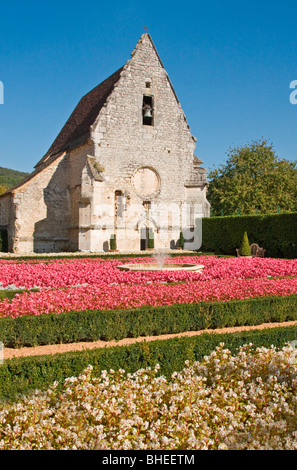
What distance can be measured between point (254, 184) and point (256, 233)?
1860cm

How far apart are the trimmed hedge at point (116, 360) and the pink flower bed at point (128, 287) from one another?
217 centimetres

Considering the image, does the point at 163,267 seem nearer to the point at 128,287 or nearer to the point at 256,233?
the point at 128,287

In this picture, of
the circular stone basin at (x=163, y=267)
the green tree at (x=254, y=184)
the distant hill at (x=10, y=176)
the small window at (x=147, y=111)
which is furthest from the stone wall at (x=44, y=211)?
the distant hill at (x=10, y=176)

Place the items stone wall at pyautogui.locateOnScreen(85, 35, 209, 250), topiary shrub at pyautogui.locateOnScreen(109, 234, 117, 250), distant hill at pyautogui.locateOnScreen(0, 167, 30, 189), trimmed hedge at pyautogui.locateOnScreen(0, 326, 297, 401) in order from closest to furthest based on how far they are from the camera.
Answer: trimmed hedge at pyautogui.locateOnScreen(0, 326, 297, 401) < topiary shrub at pyautogui.locateOnScreen(109, 234, 117, 250) < stone wall at pyautogui.locateOnScreen(85, 35, 209, 250) < distant hill at pyautogui.locateOnScreen(0, 167, 30, 189)

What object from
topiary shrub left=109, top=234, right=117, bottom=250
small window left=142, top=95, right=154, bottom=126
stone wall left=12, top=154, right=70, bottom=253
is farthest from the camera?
small window left=142, top=95, right=154, bottom=126

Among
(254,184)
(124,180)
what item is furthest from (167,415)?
(254,184)

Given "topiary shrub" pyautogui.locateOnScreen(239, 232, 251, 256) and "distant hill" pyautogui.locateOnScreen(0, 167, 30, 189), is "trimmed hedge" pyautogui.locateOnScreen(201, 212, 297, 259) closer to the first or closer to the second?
"topiary shrub" pyautogui.locateOnScreen(239, 232, 251, 256)

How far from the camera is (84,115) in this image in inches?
1045

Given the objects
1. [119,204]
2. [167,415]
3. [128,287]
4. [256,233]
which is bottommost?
[167,415]

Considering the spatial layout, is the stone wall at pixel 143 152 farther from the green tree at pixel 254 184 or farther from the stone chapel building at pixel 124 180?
the green tree at pixel 254 184

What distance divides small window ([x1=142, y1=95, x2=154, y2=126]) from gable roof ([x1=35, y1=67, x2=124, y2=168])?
197 centimetres

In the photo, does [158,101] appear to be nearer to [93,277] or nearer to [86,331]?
[93,277]

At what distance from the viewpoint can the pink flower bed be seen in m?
6.97

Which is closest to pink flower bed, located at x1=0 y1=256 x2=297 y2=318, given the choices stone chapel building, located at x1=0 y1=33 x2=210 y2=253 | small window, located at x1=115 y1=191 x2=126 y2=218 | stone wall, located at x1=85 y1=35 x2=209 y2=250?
stone chapel building, located at x1=0 y1=33 x2=210 y2=253
